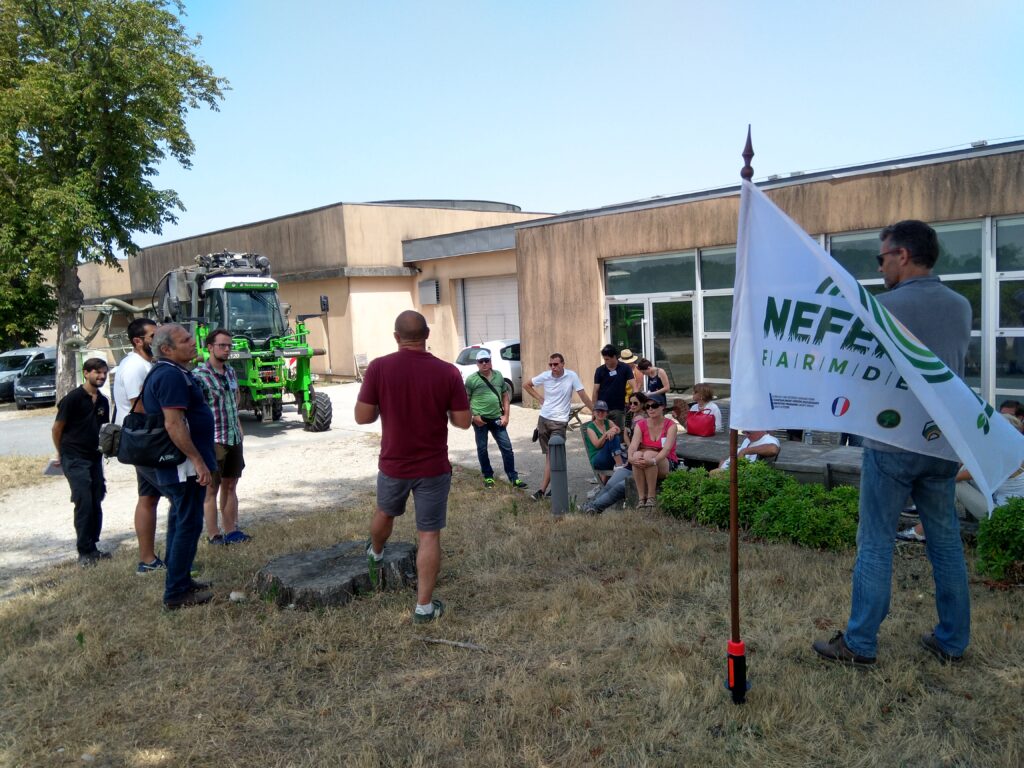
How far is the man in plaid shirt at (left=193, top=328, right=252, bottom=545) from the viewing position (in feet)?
21.1

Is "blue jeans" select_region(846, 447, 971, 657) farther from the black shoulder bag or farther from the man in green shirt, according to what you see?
the man in green shirt

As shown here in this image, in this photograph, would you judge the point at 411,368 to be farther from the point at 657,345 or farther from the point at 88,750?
the point at 657,345

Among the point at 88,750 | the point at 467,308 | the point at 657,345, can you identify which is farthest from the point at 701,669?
the point at 467,308

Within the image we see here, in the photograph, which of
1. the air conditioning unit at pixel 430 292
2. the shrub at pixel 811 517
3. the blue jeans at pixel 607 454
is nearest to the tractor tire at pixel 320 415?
the blue jeans at pixel 607 454

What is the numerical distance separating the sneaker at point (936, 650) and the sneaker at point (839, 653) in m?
0.36

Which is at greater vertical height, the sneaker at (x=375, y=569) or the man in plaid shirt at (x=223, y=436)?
the man in plaid shirt at (x=223, y=436)

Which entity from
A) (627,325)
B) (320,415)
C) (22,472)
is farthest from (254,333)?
(627,325)

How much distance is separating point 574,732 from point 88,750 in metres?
2.14

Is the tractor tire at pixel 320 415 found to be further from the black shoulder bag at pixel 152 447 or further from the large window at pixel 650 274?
the black shoulder bag at pixel 152 447

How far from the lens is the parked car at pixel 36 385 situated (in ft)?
69.6

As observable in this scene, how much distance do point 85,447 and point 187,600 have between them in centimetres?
196

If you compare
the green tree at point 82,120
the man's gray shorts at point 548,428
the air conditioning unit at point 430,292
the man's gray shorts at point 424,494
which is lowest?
the man's gray shorts at point 548,428

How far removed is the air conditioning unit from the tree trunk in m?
8.94

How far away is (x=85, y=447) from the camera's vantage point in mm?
6305
